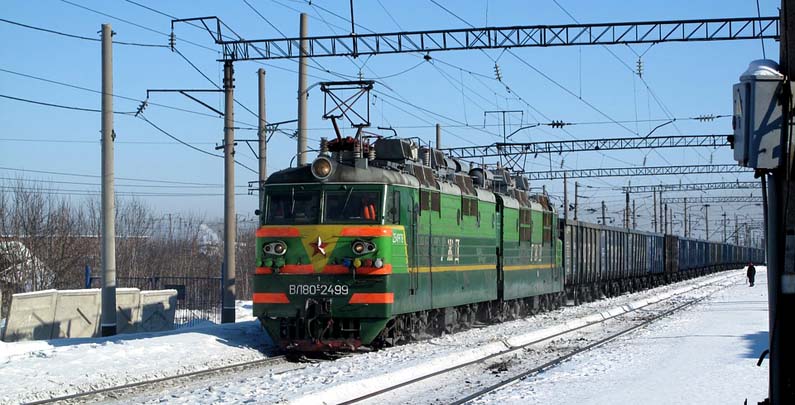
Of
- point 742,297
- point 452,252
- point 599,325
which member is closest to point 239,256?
point 742,297

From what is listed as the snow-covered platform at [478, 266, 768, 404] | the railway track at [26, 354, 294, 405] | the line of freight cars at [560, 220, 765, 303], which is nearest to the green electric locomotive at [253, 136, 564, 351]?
the railway track at [26, 354, 294, 405]

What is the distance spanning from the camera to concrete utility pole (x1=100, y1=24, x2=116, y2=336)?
829 inches

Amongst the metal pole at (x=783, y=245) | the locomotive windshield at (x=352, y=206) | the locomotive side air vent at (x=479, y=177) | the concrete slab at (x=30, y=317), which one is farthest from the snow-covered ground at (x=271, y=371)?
the metal pole at (x=783, y=245)

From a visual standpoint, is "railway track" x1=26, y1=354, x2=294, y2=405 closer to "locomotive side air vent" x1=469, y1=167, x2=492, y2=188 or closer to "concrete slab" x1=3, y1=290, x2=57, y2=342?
"locomotive side air vent" x1=469, y1=167, x2=492, y2=188

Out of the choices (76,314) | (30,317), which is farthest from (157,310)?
(30,317)

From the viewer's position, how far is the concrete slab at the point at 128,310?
89.0 feet

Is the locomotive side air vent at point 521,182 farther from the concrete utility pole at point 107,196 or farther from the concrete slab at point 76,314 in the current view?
the concrete utility pole at point 107,196

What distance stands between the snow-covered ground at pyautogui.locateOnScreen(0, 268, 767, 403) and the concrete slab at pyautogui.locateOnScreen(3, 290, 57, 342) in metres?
5.55

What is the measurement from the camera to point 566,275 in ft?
115

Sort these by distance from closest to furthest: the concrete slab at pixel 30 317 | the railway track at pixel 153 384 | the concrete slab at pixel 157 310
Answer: the railway track at pixel 153 384, the concrete slab at pixel 30 317, the concrete slab at pixel 157 310

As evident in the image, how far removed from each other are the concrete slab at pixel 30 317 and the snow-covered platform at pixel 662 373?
13.8m

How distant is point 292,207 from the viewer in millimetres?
17547

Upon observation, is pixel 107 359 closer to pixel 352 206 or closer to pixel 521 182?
pixel 352 206

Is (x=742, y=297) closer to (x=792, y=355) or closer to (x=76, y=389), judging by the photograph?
(x=76, y=389)
